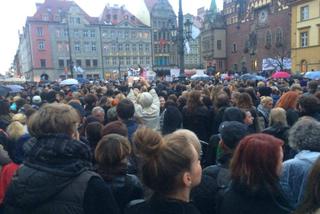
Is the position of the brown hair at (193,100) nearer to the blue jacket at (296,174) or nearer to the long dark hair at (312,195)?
the blue jacket at (296,174)

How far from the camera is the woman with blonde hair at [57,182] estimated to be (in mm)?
2119

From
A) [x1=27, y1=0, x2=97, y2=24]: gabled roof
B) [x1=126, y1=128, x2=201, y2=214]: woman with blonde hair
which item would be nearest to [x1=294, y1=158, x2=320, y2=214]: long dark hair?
[x1=126, y1=128, x2=201, y2=214]: woman with blonde hair

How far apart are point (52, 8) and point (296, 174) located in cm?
6783

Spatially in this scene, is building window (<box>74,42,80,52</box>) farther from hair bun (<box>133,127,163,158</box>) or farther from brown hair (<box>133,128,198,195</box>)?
brown hair (<box>133,128,198,195</box>)

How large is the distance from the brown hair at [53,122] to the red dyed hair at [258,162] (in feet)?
4.17

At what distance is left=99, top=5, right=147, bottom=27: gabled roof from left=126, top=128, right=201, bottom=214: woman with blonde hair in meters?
69.5

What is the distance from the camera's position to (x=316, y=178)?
1.91m

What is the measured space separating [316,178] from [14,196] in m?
1.97

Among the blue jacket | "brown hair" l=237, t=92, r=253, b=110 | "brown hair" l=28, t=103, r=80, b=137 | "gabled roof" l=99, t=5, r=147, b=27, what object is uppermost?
"gabled roof" l=99, t=5, r=147, b=27

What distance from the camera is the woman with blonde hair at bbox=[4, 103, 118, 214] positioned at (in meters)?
2.12

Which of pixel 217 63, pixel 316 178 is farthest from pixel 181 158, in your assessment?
pixel 217 63

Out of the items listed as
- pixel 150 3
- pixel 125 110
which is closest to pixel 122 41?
pixel 150 3

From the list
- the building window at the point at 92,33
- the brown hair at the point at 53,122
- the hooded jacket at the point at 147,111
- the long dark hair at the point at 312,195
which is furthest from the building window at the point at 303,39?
the building window at the point at 92,33

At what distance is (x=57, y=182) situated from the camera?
212 centimetres
